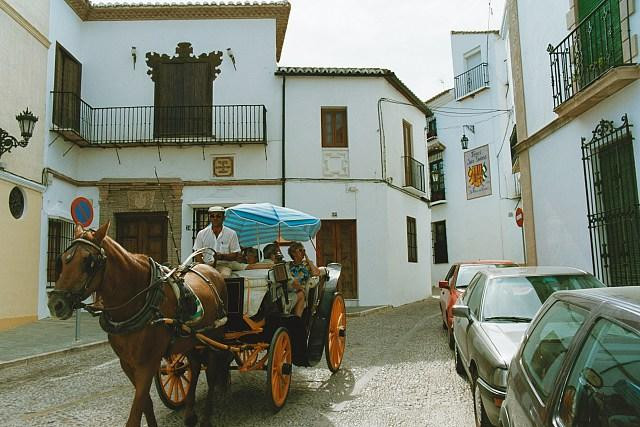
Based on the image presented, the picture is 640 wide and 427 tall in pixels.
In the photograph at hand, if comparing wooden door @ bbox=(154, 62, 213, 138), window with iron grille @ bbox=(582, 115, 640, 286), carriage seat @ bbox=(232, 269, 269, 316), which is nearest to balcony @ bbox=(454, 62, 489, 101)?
wooden door @ bbox=(154, 62, 213, 138)

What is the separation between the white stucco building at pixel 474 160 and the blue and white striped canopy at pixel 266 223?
16.7 metres

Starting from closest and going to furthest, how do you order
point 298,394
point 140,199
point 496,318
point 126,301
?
point 126,301
point 496,318
point 298,394
point 140,199

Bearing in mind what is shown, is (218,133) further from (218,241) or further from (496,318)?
(496,318)

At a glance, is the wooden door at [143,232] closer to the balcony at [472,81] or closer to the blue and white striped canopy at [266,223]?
the blue and white striped canopy at [266,223]

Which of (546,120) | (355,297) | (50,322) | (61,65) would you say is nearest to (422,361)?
(546,120)

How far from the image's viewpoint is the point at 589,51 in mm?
8734

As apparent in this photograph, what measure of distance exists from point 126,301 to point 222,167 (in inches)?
463

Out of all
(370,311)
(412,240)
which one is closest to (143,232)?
(370,311)

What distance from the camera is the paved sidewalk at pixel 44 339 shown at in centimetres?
843

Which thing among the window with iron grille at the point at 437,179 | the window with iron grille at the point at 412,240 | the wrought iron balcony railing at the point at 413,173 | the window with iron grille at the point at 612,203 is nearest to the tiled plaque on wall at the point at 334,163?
the wrought iron balcony railing at the point at 413,173

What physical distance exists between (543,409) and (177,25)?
16.2 metres

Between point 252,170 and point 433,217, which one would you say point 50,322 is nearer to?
point 252,170

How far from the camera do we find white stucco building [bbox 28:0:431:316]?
15391 mm

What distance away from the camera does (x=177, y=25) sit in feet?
52.9
